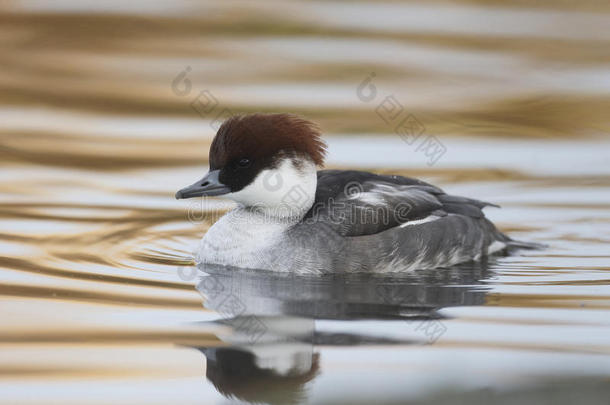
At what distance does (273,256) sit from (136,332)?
214cm

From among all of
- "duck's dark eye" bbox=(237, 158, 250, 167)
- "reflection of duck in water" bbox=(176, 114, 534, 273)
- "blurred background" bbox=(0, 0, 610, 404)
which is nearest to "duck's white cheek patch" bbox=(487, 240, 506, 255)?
"blurred background" bbox=(0, 0, 610, 404)

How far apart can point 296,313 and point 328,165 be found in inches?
191

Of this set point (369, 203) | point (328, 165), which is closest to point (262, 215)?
point (369, 203)

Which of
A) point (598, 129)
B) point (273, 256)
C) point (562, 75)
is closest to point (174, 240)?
point (273, 256)

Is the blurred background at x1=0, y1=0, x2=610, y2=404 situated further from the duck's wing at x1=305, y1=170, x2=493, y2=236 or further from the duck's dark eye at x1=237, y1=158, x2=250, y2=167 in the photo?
the duck's dark eye at x1=237, y1=158, x2=250, y2=167

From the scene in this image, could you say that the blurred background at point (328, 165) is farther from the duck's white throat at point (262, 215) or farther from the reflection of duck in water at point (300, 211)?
the reflection of duck in water at point (300, 211)

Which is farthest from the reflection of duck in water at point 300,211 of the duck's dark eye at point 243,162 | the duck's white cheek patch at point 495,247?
the duck's white cheek patch at point 495,247

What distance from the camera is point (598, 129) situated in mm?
13961

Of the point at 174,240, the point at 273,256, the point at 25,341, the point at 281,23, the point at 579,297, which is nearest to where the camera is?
the point at 25,341

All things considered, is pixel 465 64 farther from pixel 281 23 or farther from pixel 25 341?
pixel 25 341

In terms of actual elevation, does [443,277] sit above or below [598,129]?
below

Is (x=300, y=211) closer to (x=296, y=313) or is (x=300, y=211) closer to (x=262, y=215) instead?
(x=262, y=215)

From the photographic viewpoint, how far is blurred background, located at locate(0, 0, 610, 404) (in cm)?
684

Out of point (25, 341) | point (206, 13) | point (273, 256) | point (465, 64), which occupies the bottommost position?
point (25, 341)
